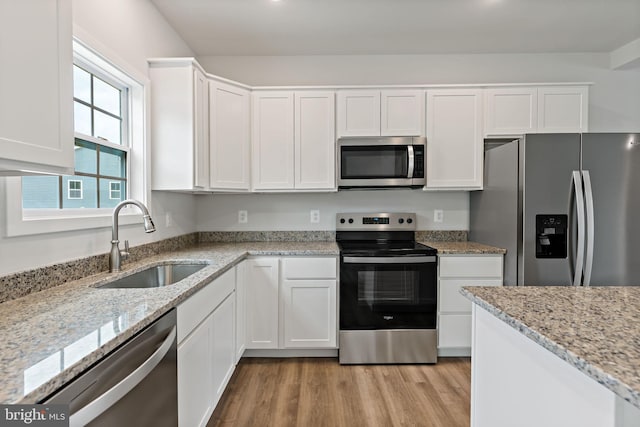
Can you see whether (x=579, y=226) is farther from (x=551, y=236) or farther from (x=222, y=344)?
(x=222, y=344)

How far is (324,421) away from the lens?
1.94 meters

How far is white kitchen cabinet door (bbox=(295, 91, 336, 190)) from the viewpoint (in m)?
2.87

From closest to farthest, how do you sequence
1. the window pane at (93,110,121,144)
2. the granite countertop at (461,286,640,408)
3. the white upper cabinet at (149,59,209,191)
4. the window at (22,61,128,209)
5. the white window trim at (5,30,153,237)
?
the granite countertop at (461,286,640,408) → the white window trim at (5,30,153,237) → the window at (22,61,128,209) → the window pane at (93,110,121,144) → the white upper cabinet at (149,59,209,191)

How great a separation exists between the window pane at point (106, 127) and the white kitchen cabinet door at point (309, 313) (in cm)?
151

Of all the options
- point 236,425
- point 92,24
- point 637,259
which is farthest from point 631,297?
point 92,24

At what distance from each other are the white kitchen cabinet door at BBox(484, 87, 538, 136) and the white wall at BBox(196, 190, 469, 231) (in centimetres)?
Answer: 67

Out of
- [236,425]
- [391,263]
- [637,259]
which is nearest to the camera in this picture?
[236,425]

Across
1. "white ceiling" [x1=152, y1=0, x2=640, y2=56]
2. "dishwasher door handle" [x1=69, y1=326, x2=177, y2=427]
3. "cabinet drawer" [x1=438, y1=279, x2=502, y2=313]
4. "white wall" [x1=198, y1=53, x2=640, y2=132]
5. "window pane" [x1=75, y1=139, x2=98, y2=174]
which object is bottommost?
"cabinet drawer" [x1=438, y1=279, x2=502, y2=313]

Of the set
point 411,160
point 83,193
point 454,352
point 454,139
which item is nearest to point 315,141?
point 411,160

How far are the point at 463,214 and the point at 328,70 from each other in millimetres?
1861

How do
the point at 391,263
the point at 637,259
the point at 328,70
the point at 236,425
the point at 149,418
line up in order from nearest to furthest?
the point at 149,418
the point at 236,425
the point at 637,259
the point at 391,263
the point at 328,70

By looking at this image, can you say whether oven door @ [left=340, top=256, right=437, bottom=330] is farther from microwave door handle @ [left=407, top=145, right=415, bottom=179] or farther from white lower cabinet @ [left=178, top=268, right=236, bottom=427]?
white lower cabinet @ [left=178, top=268, right=236, bottom=427]

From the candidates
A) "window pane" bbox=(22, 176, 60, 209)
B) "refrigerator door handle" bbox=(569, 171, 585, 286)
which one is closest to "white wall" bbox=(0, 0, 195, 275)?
"window pane" bbox=(22, 176, 60, 209)

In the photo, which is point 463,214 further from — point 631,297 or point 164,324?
point 164,324
